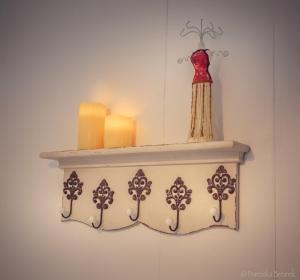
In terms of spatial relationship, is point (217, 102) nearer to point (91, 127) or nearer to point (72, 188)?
point (91, 127)

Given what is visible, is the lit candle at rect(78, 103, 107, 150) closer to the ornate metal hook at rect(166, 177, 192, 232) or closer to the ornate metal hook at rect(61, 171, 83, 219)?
the ornate metal hook at rect(61, 171, 83, 219)

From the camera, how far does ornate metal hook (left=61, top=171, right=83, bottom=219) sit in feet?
4.15

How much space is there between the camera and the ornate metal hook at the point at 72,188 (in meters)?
1.26

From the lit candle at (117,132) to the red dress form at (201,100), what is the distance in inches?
7.6

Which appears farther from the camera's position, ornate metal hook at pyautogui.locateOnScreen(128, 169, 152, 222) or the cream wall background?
ornate metal hook at pyautogui.locateOnScreen(128, 169, 152, 222)

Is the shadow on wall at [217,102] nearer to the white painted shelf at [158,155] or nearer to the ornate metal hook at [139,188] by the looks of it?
the white painted shelf at [158,155]

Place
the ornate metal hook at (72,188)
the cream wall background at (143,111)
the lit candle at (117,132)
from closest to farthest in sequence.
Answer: the cream wall background at (143,111) < the lit candle at (117,132) < the ornate metal hook at (72,188)

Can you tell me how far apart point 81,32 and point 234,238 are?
2.59 feet

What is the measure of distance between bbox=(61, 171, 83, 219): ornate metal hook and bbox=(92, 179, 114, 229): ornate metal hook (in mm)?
62

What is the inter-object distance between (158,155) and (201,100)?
18 cm

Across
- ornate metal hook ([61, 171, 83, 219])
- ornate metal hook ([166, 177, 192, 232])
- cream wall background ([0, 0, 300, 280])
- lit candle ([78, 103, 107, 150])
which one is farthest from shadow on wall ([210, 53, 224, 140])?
ornate metal hook ([61, 171, 83, 219])

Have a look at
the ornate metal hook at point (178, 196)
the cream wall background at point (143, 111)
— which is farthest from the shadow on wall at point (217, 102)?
the ornate metal hook at point (178, 196)

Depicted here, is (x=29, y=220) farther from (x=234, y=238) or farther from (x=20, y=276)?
(x=234, y=238)

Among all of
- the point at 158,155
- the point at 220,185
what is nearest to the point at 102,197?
the point at 158,155
